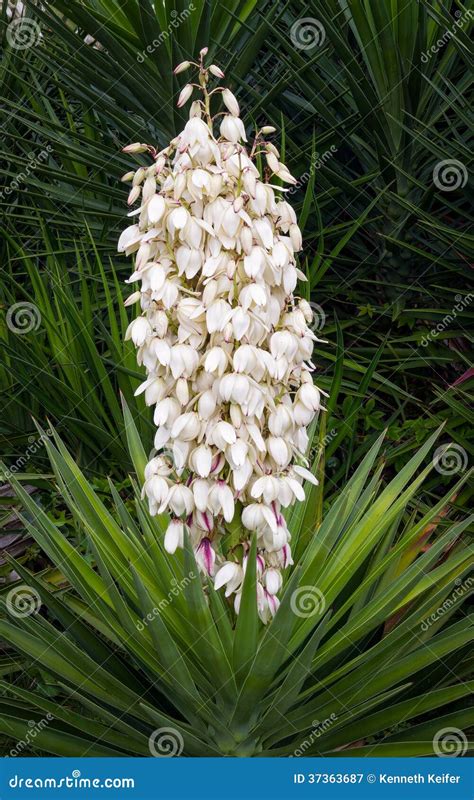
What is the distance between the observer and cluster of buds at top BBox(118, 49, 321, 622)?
1400mm

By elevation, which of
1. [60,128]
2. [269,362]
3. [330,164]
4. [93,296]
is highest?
[330,164]

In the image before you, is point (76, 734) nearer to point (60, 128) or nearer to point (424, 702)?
point (424, 702)

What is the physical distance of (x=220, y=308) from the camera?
1.39 m
